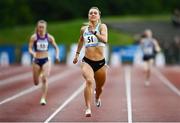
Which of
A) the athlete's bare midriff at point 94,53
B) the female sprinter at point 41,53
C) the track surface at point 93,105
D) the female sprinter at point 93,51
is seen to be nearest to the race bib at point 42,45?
the female sprinter at point 41,53

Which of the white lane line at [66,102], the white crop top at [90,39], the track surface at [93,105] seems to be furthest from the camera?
the track surface at [93,105]

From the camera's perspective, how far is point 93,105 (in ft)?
61.9

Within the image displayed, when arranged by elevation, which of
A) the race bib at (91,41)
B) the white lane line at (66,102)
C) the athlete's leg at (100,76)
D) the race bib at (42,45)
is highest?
the race bib at (91,41)

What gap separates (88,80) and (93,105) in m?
3.94

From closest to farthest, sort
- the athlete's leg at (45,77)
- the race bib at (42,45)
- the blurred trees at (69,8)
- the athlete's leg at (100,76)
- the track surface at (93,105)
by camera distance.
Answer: the athlete's leg at (100,76) < the track surface at (93,105) < the athlete's leg at (45,77) < the race bib at (42,45) < the blurred trees at (69,8)

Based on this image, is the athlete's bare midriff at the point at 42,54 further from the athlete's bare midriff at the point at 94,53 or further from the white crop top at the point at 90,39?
the white crop top at the point at 90,39

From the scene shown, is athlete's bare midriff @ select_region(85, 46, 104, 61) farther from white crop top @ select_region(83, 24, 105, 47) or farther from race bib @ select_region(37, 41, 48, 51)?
race bib @ select_region(37, 41, 48, 51)

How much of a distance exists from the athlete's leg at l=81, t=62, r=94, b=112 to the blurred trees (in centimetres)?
5770

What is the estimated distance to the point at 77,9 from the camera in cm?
9206

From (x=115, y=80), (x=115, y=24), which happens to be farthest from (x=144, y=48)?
(x=115, y=24)

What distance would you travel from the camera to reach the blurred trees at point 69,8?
7922 centimetres

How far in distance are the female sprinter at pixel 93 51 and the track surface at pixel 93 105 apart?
0.80 metres

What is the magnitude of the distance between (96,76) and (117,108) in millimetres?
2827

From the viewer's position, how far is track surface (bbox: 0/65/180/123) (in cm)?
1595
